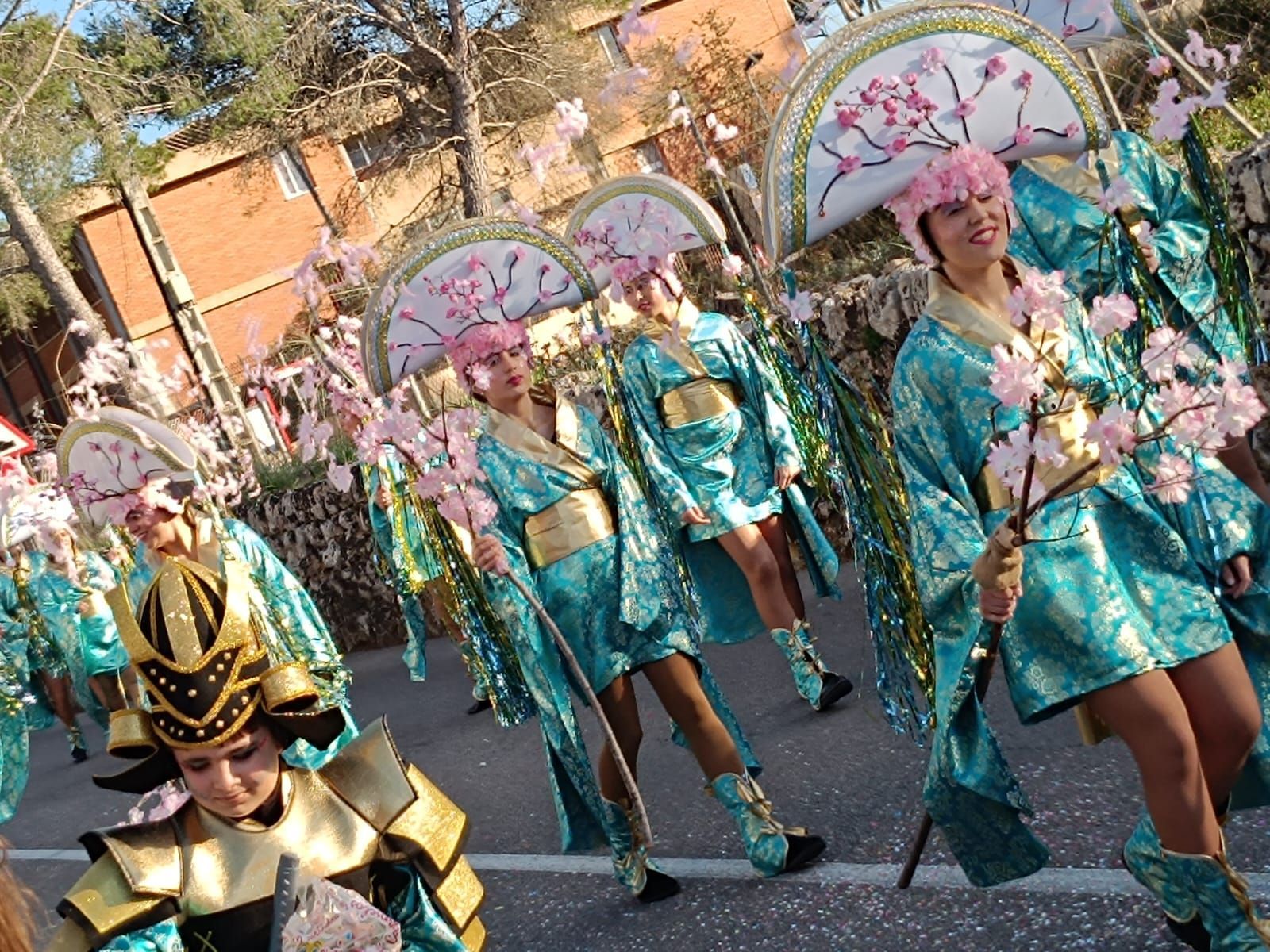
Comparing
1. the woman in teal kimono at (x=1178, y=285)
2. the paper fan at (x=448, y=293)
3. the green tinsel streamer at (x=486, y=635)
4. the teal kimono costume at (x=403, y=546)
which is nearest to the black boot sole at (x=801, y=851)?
the green tinsel streamer at (x=486, y=635)

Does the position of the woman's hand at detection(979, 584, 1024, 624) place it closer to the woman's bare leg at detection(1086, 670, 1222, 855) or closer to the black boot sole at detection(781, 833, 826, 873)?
the woman's bare leg at detection(1086, 670, 1222, 855)

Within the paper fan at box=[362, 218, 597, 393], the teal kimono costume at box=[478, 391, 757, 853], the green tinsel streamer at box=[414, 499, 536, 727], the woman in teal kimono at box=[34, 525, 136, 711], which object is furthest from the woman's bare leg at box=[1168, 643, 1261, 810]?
the woman in teal kimono at box=[34, 525, 136, 711]

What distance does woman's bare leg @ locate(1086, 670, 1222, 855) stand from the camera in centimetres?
313

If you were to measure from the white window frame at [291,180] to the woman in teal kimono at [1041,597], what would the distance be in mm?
29077

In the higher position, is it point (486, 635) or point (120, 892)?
point (120, 892)

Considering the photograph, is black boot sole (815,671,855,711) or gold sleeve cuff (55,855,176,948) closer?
gold sleeve cuff (55,855,176,948)

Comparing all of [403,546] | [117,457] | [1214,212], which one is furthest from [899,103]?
[403,546]

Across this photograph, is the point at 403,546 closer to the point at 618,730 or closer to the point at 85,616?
the point at 85,616

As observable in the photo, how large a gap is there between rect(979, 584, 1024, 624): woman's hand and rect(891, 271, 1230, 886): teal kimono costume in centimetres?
14

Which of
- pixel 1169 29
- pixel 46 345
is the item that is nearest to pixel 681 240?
pixel 1169 29

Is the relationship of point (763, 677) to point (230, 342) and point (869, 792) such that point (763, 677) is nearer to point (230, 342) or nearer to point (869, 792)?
point (869, 792)

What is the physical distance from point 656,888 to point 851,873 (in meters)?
0.65

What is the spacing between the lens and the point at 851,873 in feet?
14.6

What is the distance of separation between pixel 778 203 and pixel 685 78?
16.3 metres
